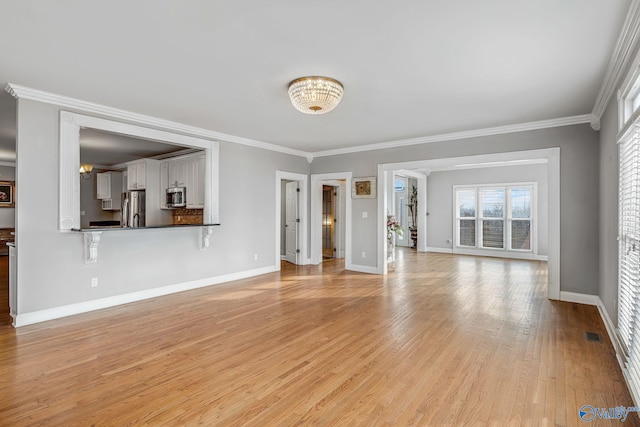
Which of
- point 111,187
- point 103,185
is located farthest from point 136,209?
point 103,185

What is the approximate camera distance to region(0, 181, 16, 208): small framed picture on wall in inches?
343

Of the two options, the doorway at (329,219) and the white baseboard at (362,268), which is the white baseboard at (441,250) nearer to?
the doorway at (329,219)

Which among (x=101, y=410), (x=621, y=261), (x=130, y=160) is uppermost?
(x=130, y=160)

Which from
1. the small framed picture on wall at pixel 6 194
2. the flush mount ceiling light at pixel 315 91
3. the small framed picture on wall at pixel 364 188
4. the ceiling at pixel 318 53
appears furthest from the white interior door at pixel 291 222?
the small framed picture on wall at pixel 6 194

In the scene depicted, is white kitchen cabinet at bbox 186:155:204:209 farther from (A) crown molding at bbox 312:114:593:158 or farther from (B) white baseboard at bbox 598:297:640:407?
(B) white baseboard at bbox 598:297:640:407

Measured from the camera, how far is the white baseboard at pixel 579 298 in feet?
14.7

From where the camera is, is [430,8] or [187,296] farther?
[187,296]

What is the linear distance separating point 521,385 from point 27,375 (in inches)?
147

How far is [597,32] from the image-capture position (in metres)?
2.43

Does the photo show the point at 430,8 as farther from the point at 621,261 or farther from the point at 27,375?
the point at 27,375

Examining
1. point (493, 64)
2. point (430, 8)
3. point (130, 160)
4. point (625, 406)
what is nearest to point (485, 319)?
point (625, 406)

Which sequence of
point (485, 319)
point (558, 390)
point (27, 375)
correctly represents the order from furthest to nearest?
point (485, 319) < point (27, 375) < point (558, 390)

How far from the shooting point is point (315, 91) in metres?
3.24

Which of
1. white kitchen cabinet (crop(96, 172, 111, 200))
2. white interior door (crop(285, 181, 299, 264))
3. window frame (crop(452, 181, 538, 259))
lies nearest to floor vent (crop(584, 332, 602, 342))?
white interior door (crop(285, 181, 299, 264))
